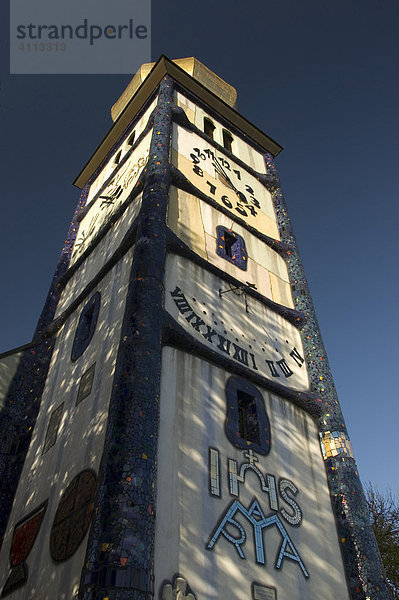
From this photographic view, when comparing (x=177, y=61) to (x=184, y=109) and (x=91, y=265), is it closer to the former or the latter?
(x=184, y=109)

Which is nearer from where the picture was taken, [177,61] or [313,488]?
[313,488]

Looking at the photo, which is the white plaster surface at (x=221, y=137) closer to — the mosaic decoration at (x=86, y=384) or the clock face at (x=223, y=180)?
the clock face at (x=223, y=180)

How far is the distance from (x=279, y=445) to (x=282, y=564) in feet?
6.97

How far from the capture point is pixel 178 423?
7855 mm

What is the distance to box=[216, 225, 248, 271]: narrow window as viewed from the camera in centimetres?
1233

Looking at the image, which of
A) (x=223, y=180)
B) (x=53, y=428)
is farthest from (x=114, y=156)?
(x=53, y=428)

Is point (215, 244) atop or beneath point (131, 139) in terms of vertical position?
beneath

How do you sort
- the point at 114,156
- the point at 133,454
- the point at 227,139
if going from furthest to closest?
the point at 114,156 → the point at 227,139 → the point at 133,454

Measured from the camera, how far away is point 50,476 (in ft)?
29.1

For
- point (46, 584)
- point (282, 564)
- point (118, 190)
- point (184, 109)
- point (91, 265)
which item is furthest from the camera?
point (184, 109)

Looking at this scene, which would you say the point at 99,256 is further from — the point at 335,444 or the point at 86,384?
the point at 335,444

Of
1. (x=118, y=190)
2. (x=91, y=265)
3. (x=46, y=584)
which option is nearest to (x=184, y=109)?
(x=118, y=190)

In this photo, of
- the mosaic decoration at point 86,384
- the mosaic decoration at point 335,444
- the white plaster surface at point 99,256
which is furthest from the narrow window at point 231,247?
the mosaic decoration at point 335,444

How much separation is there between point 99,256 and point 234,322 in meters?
4.35
